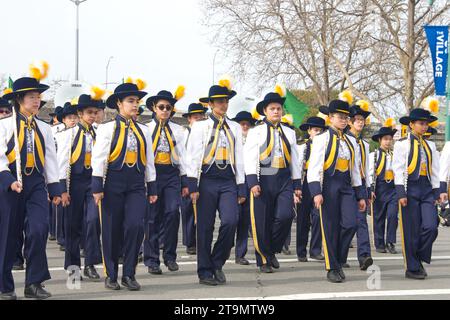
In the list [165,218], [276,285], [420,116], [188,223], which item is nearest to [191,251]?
[188,223]

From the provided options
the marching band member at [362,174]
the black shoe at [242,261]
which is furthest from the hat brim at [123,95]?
the black shoe at [242,261]

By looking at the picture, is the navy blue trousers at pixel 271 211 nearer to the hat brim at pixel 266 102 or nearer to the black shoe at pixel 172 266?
the hat brim at pixel 266 102

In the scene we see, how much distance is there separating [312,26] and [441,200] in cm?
1705

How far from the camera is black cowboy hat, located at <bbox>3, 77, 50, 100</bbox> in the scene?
8.33 metres

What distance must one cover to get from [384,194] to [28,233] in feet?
25.6

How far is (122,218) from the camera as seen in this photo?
8805 mm

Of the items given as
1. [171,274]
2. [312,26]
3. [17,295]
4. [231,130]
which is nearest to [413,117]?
[231,130]

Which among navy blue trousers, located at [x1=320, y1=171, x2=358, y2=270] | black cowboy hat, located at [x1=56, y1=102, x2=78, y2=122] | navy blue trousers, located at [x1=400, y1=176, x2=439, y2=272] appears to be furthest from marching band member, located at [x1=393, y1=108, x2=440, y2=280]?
black cowboy hat, located at [x1=56, y1=102, x2=78, y2=122]

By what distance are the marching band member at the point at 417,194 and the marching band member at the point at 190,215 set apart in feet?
12.0

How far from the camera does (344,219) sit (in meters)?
9.59

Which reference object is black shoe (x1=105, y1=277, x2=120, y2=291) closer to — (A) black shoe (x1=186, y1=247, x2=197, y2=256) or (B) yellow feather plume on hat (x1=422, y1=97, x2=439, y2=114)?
(A) black shoe (x1=186, y1=247, x2=197, y2=256)

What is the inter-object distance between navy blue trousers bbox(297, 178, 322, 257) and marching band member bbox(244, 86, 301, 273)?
185cm

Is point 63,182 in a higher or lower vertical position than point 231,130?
lower

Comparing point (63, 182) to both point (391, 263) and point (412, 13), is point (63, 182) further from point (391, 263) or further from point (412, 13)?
point (412, 13)
